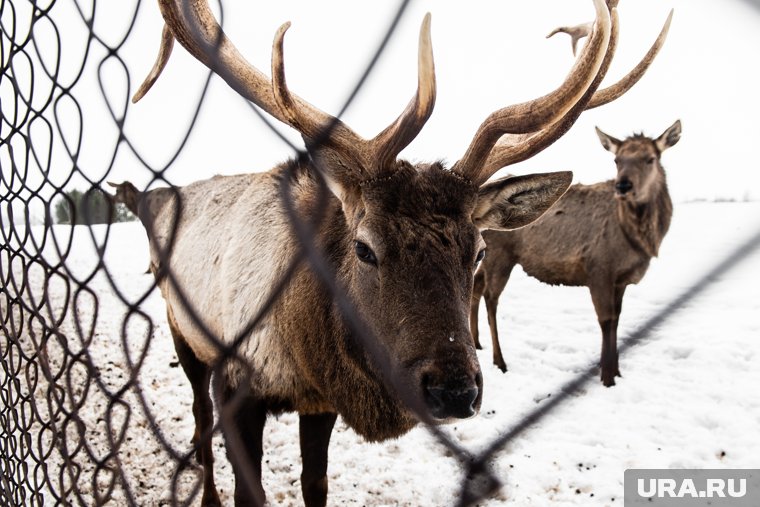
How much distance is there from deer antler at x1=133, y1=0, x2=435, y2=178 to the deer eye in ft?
1.00

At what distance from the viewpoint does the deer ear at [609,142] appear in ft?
22.2

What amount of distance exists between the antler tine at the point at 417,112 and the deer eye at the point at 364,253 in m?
0.29

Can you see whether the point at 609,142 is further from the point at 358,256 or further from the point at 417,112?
the point at 417,112

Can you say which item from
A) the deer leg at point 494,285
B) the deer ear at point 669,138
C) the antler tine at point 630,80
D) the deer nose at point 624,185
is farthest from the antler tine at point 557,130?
the deer leg at point 494,285

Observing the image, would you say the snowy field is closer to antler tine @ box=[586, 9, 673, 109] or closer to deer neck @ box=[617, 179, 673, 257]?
antler tine @ box=[586, 9, 673, 109]

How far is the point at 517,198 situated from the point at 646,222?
491cm

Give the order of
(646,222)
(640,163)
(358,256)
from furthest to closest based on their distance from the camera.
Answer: (646,222) → (640,163) → (358,256)

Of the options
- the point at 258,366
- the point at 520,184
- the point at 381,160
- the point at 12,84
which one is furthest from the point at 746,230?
the point at 258,366

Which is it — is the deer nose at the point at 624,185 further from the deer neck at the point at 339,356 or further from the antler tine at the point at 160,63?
the antler tine at the point at 160,63

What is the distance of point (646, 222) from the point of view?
21.6 ft

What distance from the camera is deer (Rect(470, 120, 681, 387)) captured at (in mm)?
6453

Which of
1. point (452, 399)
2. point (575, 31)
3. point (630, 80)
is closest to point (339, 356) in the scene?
point (452, 399)

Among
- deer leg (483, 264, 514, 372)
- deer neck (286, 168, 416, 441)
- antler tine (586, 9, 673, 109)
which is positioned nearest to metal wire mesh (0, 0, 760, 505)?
deer neck (286, 168, 416, 441)

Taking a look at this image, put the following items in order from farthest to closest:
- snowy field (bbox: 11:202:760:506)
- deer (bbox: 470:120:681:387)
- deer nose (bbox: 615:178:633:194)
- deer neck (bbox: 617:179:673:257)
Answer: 1. deer neck (bbox: 617:179:673:257)
2. deer (bbox: 470:120:681:387)
3. deer nose (bbox: 615:178:633:194)
4. snowy field (bbox: 11:202:760:506)
